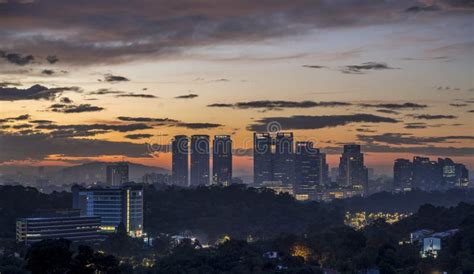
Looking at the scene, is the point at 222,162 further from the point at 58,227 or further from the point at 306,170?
the point at 58,227

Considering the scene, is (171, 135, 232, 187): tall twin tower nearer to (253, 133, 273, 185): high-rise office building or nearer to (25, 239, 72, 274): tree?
(253, 133, 273, 185): high-rise office building

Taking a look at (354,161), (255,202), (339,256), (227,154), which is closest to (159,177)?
(227,154)

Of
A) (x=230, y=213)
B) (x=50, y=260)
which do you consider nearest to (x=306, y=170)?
(x=230, y=213)

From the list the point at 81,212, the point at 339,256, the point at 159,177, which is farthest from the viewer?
the point at 159,177

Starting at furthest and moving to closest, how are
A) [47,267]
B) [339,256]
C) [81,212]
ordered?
[81,212]
[339,256]
[47,267]

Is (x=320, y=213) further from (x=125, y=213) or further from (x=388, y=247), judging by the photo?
(x=388, y=247)

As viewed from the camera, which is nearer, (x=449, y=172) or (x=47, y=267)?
(x=47, y=267)

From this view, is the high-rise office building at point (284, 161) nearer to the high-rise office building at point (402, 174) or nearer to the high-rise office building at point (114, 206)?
the high-rise office building at point (402, 174)

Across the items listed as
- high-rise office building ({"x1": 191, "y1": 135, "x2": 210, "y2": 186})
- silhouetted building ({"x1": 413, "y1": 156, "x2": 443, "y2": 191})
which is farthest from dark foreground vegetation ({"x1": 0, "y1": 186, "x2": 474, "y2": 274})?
silhouetted building ({"x1": 413, "y1": 156, "x2": 443, "y2": 191})
